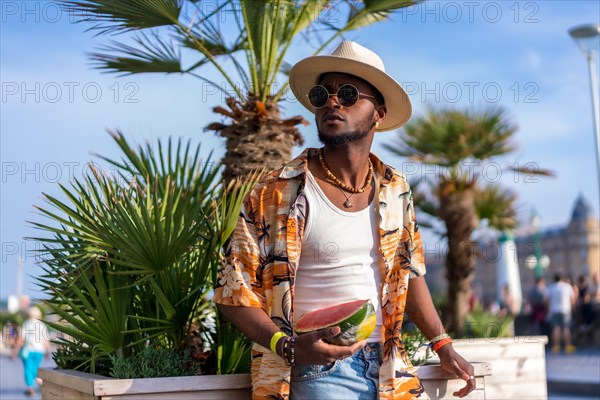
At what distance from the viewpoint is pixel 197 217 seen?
4492mm

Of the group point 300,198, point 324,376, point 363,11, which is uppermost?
point 363,11

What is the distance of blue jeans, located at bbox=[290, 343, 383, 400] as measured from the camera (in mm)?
2928

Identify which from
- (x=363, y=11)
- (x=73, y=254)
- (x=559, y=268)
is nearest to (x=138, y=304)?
(x=73, y=254)

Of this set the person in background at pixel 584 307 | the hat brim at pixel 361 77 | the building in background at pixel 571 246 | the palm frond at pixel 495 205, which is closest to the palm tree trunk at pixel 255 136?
the hat brim at pixel 361 77

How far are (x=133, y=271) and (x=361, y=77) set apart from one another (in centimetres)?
148

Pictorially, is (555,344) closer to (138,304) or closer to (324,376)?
(138,304)

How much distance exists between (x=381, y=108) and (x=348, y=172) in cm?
30

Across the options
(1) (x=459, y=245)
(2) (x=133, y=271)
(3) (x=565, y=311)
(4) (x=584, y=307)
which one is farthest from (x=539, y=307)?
(2) (x=133, y=271)

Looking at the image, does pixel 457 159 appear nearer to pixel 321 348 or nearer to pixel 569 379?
pixel 569 379

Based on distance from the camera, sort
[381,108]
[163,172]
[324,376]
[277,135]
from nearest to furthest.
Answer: [324,376]
[381,108]
[163,172]
[277,135]

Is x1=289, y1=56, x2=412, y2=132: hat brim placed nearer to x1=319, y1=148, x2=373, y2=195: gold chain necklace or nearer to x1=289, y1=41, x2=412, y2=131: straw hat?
x1=289, y1=41, x2=412, y2=131: straw hat

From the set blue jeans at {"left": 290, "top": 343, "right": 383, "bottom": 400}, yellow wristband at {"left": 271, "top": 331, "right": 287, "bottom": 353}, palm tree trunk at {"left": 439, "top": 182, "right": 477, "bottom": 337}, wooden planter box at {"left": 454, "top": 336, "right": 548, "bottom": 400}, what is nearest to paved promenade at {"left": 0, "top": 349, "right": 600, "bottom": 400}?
palm tree trunk at {"left": 439, "top": 182, "right": 477, "bottom": 337}

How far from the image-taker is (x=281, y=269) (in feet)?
9.93

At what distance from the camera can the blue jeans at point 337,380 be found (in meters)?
2.93
